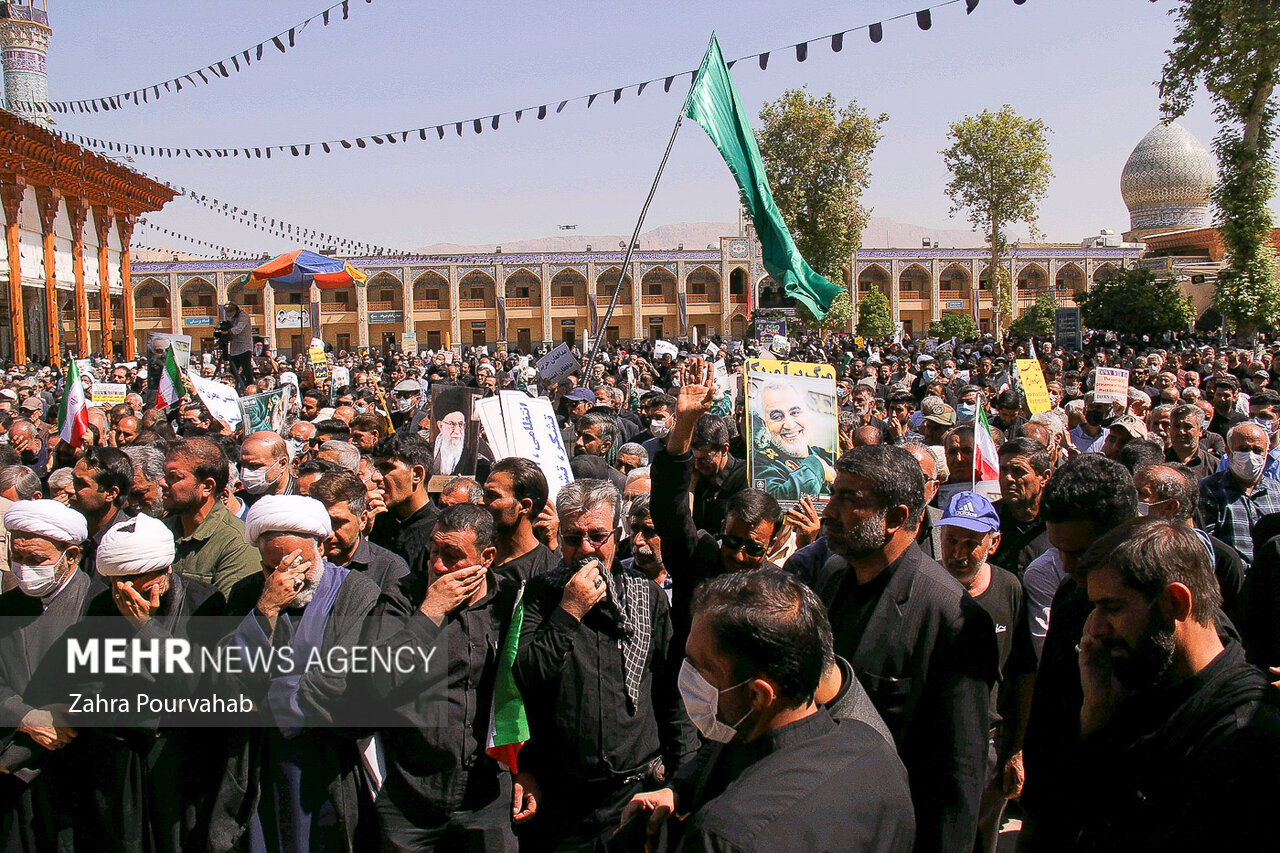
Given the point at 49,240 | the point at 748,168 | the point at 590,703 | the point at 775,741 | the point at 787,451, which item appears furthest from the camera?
the point at 49,240

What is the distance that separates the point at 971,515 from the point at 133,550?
2.72 metres

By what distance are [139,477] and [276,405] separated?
5.04m

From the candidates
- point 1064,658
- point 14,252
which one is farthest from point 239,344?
point 14,252

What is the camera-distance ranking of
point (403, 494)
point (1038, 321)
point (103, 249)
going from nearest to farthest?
point (403, 494) < point (103, 249) < point (1038, 321)

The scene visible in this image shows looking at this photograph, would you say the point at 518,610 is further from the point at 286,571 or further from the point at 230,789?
the point at 230,789

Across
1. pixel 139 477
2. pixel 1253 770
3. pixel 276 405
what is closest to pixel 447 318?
pixel 276 405

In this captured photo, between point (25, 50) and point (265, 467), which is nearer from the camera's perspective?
point (265, 467)

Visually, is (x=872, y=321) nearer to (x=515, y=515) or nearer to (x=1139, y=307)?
(x=1139, y=307)

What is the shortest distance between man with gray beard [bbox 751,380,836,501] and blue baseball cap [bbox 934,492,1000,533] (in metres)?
1.26

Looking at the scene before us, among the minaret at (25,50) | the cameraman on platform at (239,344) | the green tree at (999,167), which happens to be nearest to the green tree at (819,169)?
the green tree at (999,167)

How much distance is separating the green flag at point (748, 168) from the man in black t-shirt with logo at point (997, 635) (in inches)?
144

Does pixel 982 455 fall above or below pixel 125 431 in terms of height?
below

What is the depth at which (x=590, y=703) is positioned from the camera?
3031 mm

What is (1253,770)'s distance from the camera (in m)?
1.95
